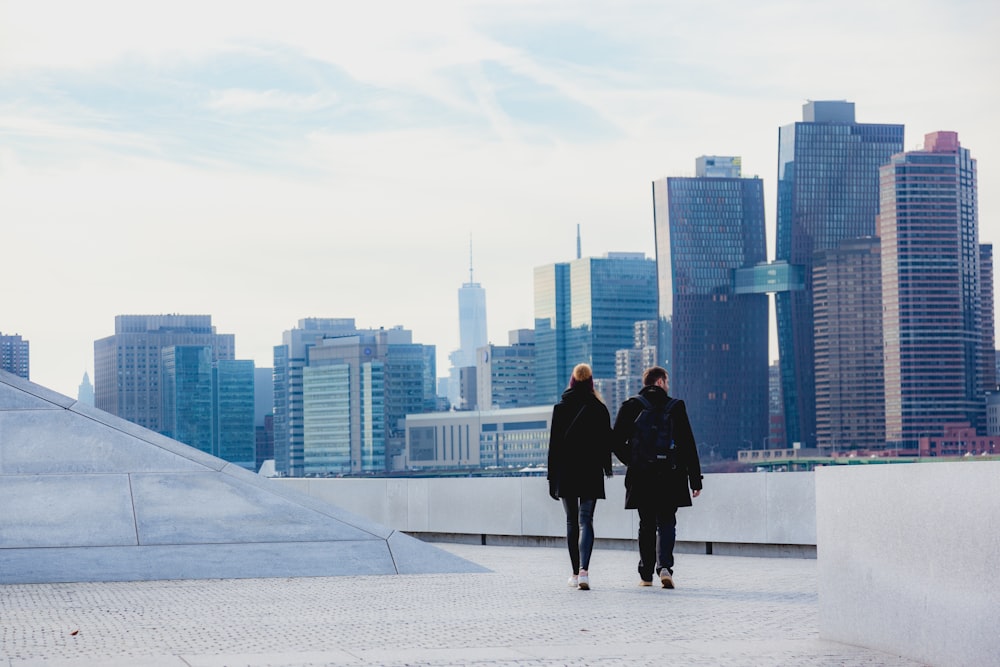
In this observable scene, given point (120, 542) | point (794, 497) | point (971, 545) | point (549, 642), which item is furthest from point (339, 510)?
point (971, 545)

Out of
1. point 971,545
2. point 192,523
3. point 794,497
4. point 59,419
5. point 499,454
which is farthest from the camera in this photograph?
point 499,454

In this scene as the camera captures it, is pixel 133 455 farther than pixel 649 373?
Yes

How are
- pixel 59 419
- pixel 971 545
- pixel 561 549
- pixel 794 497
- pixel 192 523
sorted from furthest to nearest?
pixel 561 549 < pixel 794 497 < pixel 59 419 < pixel 192 523 < pixel 971 545

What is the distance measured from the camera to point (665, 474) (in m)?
10.9

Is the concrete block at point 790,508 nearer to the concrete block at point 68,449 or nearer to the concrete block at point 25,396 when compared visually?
the concrete block at point 68,449

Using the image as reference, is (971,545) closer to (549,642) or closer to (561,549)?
(549,642)

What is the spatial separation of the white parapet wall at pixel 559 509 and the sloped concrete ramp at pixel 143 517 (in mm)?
3963

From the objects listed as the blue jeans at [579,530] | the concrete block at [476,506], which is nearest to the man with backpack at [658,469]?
the blue jeans at [579,530]

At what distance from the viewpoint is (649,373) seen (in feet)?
36.8

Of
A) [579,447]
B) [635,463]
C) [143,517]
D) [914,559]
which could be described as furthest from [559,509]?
[914,559]

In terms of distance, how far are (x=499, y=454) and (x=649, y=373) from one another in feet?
615

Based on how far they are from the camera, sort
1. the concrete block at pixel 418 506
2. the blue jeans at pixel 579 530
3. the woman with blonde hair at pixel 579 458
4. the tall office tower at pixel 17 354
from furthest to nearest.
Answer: the tall office tower at pixel 17 354 → the concrete block at pixel 418 506 → the woman with blonde hair at pixel 579 458 → the blue jeans at pixel 579 530

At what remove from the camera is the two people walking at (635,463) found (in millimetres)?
10906

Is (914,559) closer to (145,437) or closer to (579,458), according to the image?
(579,458)
